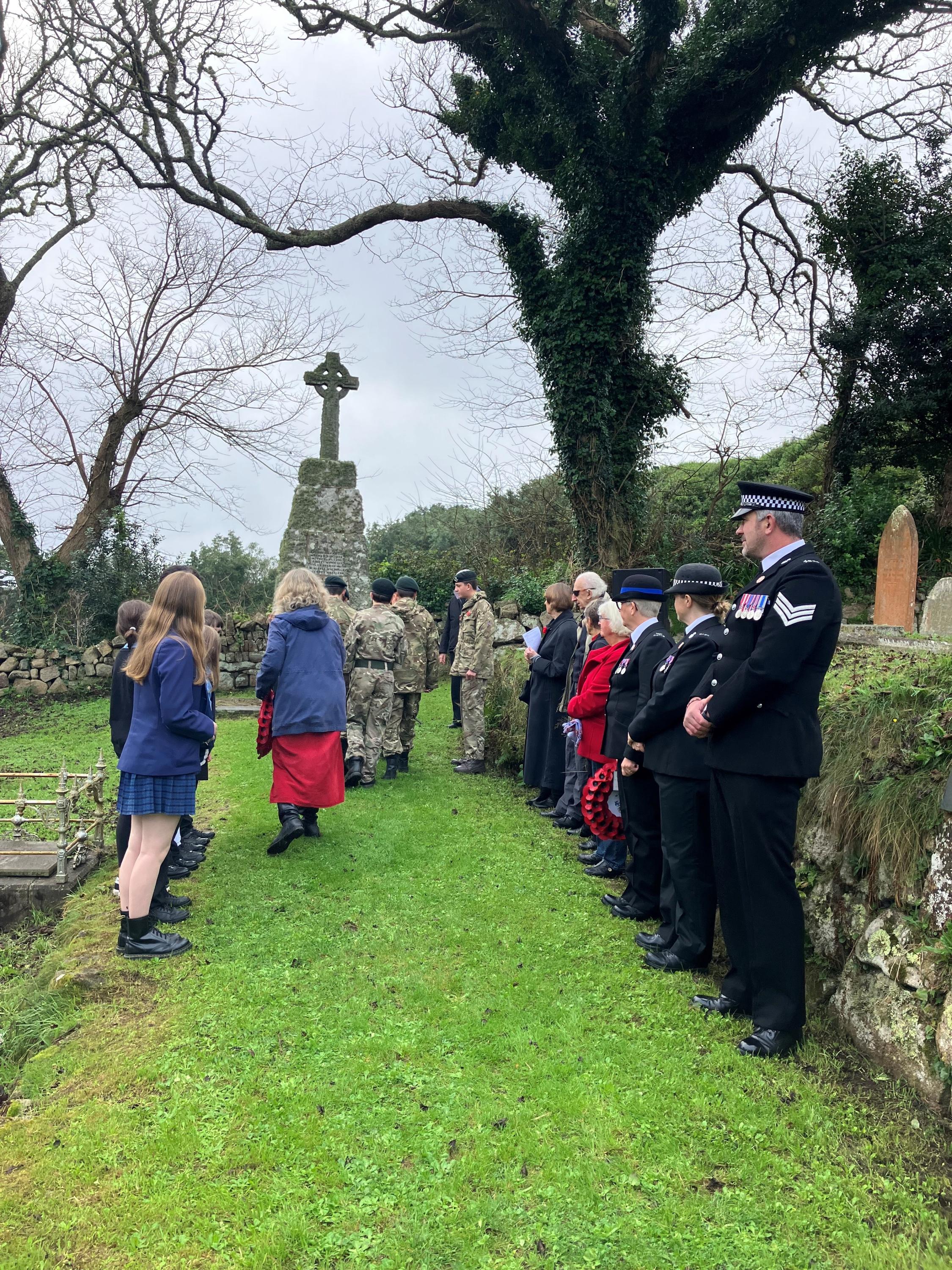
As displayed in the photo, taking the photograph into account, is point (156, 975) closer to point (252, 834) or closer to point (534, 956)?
point (534, 956)

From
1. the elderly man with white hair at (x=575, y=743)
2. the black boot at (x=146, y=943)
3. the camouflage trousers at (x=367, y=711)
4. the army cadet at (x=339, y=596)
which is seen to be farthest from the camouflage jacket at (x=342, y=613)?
the black boot at (x=146, y=943)

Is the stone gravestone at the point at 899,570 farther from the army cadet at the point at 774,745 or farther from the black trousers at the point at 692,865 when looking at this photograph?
the army cadet at the point at 774,745

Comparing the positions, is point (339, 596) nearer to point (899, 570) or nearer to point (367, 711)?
point (367, 711)

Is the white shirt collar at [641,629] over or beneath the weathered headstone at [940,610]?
beneath

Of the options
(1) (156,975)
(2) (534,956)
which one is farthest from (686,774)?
(1) (156,975)

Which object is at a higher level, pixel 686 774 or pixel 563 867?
A: pixel 686 774

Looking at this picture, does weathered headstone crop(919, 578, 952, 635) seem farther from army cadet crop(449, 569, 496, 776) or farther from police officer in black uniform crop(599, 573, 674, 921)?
police officer in black uniform crop(599, 573, 674, 921)

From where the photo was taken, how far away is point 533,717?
27.5 feet

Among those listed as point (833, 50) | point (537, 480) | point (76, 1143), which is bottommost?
point (76, 1143)

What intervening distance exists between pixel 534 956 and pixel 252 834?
10.3 feet

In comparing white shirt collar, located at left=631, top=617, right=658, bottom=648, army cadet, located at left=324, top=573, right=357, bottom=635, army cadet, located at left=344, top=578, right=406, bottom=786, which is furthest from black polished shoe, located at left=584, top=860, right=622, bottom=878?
army cadet, located at left=324, top=573, right=357, bottom=635

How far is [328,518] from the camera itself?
15836 mm

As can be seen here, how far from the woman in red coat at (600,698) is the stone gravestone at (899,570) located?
6094mm

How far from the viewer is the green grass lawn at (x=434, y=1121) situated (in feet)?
8.60
